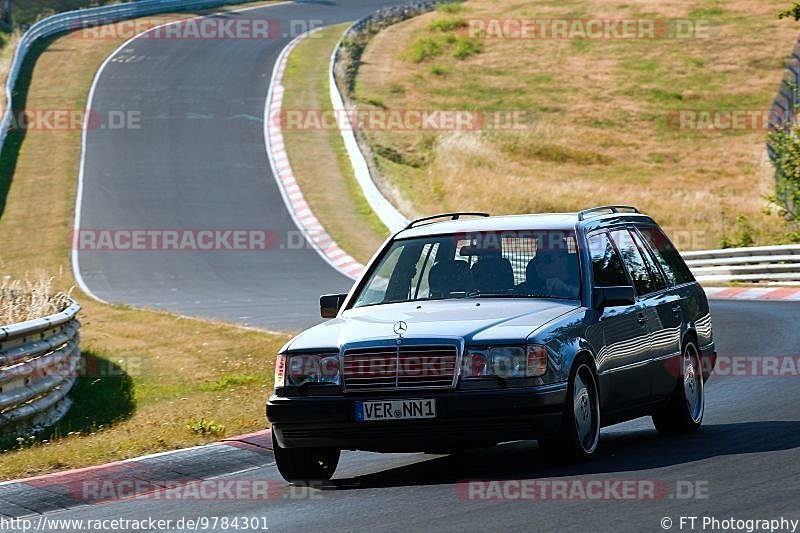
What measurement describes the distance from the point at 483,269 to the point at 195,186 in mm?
28953

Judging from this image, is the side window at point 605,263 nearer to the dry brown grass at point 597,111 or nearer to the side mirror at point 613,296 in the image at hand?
the side mirror at point 613,296

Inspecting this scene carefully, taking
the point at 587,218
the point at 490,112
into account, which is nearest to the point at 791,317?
the point at 587,218

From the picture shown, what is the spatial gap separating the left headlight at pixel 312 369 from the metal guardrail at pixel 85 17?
39.4 meters

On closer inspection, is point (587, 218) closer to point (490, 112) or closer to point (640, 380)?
point (640, 380)

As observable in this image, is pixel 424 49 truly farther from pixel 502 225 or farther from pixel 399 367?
pixel 399 367

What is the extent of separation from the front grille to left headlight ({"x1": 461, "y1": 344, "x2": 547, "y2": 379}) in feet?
0.33

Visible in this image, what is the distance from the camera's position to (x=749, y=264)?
28.8m

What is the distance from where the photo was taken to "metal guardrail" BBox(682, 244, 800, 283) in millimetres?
27578

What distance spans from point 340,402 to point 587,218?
8.44 ft

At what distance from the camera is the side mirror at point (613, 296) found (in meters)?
8.94

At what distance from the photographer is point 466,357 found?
8.05 m

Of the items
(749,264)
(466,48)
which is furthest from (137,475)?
(466,48)

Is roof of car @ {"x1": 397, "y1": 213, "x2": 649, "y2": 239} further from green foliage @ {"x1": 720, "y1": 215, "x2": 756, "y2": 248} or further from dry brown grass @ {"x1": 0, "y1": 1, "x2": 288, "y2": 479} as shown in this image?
green foliage @ {"x1": 720, "y1": 215, "x2": 756, "y2": 248}

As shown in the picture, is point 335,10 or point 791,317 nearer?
point 791,317
